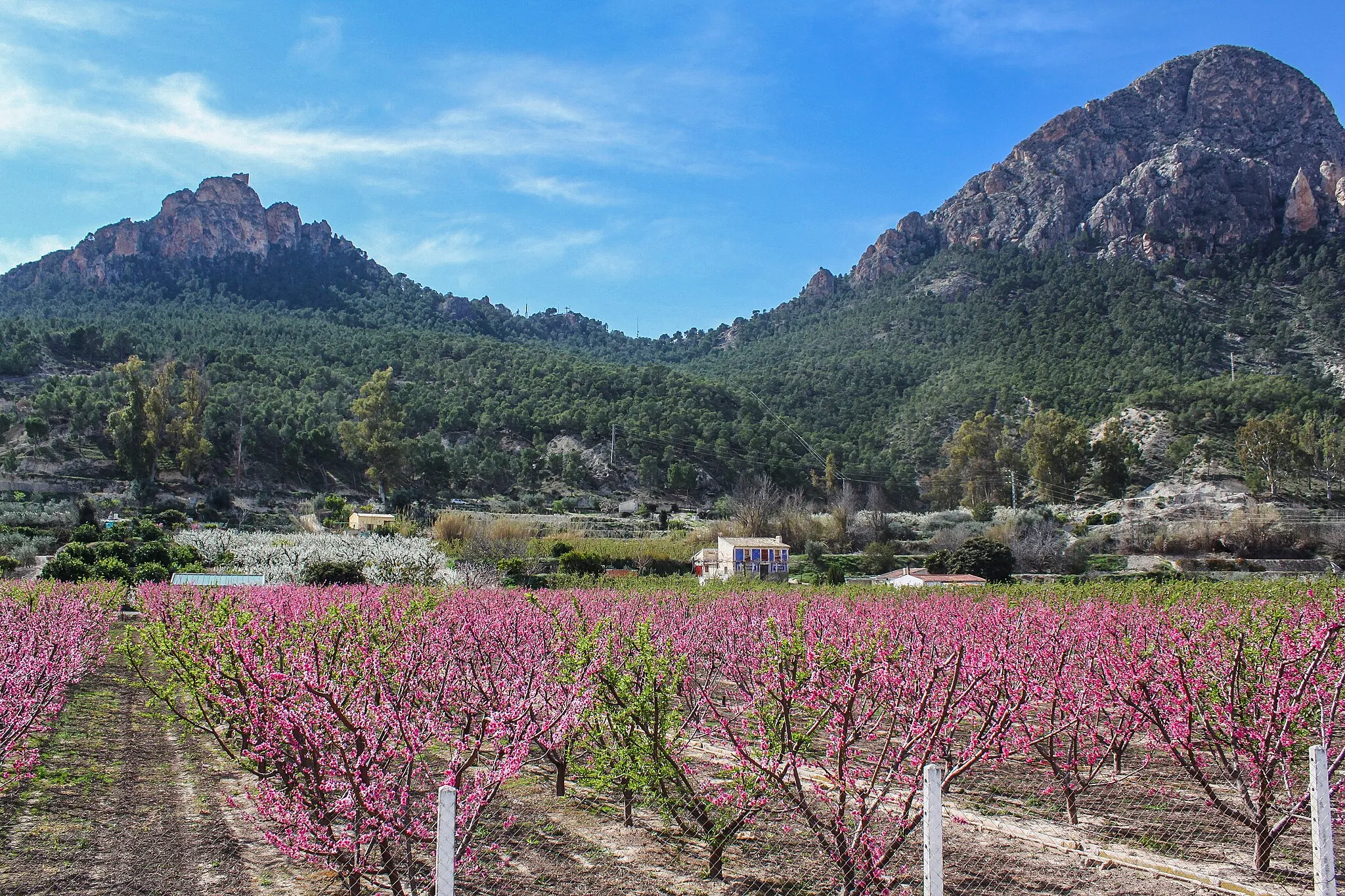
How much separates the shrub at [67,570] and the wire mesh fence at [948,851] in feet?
72.2

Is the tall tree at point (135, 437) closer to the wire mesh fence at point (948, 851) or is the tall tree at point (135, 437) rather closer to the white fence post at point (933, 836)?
the wire mesh fence at point (948, 851)

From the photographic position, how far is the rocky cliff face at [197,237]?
103688 mm

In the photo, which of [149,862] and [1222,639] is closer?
[149,862]

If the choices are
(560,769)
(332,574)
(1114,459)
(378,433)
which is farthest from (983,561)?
(378,433)

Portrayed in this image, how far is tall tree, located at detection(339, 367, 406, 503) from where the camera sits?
5044cm

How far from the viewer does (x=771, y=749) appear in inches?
212

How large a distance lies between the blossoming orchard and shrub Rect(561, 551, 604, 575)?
21840 mm

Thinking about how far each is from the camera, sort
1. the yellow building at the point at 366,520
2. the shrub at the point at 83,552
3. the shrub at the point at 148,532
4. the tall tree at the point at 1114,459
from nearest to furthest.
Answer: the shrub at the point at 83,552, the shrub at the point at 148,532, the yellow building at the point at 366,520, the tall tree at the point at 1114,459

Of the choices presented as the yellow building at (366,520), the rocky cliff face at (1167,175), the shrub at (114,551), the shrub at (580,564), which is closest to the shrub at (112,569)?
the shrub at (114,551)

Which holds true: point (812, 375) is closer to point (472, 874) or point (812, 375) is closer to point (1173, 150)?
point (1173, 150)

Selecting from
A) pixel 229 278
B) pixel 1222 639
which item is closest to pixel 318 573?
pixel 1222 639

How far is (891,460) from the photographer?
70625mm

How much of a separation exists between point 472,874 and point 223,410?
5477cm

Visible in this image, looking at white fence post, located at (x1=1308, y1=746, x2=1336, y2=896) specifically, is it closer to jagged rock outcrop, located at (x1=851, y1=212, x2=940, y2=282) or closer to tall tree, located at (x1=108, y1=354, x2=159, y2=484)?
tall tree, located at (x1=108, y1=354, x2=159, y2=484)
